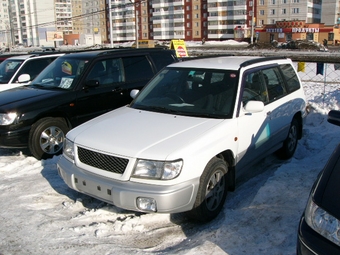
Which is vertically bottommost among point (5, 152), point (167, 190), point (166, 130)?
point (5, 152)

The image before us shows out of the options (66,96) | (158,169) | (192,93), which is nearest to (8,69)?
(66,96)

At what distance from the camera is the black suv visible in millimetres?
6430

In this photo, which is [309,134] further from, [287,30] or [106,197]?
[287,30]

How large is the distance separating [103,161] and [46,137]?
297 centimetres

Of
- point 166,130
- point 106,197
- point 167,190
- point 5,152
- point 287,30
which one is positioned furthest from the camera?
point 287,30

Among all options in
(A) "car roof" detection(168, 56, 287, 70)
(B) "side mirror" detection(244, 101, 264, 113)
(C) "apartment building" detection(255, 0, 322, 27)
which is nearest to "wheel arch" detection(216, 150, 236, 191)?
(B) "side mirror" detection(244, 101, 264, 113)

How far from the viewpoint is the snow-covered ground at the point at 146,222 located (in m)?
3.81

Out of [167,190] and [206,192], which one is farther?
[206,192]

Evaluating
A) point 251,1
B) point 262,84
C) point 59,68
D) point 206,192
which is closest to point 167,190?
point 206,192

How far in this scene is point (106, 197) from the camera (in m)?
4.02

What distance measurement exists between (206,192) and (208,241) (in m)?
0.58

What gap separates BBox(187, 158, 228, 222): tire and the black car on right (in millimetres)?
1315

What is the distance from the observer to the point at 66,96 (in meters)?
6.85

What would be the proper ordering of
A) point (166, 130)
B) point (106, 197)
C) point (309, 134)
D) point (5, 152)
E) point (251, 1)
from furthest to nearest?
point (251, 1), point (309, 134), point (5, 152), point (166, 130), point (106, 197)
